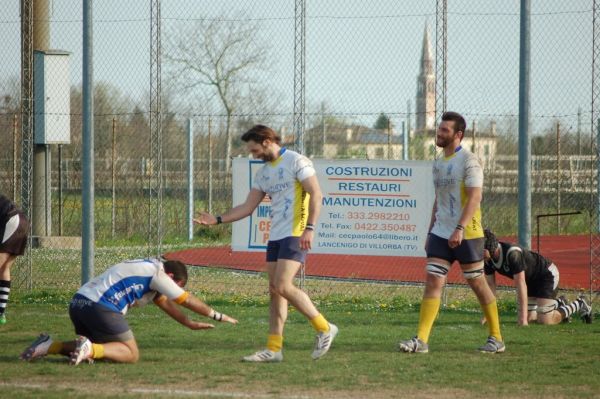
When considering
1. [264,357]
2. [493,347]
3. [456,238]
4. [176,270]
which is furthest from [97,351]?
[493,347]

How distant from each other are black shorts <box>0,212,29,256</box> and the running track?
706 centimetres

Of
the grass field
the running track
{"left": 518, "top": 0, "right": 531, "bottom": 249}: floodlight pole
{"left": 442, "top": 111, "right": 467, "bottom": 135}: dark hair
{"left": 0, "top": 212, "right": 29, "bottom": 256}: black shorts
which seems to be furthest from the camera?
the running track

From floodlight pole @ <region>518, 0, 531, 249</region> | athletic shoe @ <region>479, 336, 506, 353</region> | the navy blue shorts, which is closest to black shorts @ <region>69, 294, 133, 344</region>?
the navy blue shorts

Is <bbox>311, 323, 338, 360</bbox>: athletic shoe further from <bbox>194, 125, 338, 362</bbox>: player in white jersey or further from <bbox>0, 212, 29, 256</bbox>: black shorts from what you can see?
<bbox>0, 212, 29, 256</bbox>: black shorts

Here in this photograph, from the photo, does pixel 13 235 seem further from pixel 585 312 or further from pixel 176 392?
pixel 585 312

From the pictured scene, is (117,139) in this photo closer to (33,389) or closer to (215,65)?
(215,65)

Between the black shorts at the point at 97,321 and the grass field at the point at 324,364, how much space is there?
24 centimetres

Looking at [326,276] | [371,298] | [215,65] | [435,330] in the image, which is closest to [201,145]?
[215,65]

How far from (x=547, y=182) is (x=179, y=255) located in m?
8.12

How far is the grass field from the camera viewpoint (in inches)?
307

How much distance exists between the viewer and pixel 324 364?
9016 mm

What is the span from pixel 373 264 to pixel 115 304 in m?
12.2

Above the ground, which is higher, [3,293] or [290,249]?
[290,249]

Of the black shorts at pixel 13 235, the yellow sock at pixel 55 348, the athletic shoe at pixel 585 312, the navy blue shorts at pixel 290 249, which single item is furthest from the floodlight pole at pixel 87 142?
the athletic shoe at pixel 585 312
